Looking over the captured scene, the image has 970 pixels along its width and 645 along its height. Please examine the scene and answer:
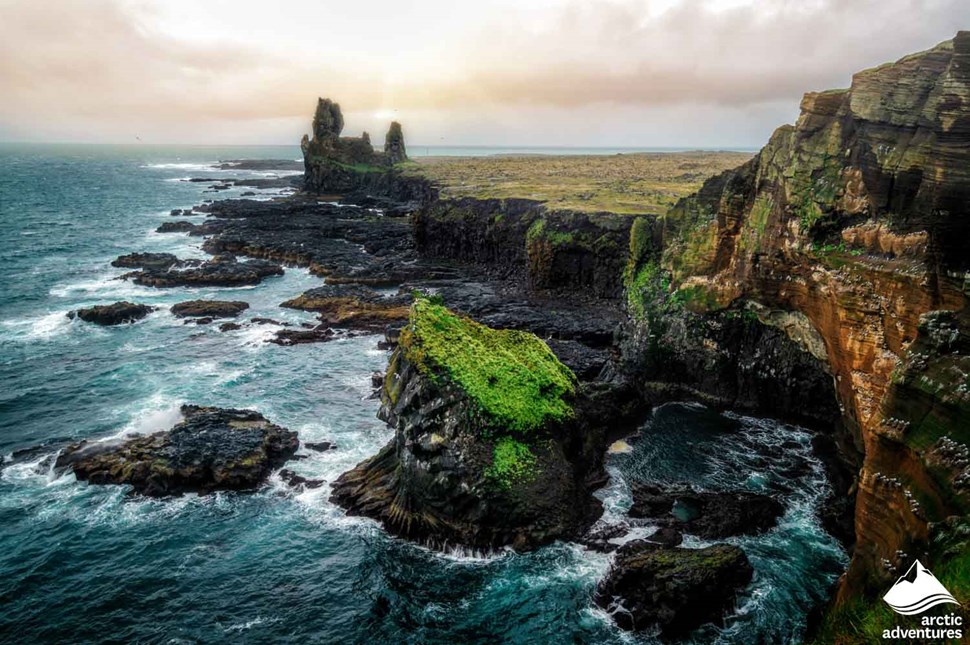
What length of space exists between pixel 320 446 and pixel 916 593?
1240 inches

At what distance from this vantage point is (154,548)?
2916cm

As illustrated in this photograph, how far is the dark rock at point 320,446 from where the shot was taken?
38.1 m

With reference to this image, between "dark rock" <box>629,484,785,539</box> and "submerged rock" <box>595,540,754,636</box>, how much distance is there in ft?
10.8

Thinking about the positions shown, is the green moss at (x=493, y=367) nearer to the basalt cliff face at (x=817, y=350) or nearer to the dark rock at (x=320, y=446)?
the basalt cliff face at (x=817, y=350)

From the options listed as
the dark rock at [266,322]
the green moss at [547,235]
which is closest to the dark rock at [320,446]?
the dark rock at [266,322]

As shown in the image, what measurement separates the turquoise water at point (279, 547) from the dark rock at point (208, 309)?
37.7 feet

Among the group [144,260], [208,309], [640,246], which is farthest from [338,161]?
[640,246]

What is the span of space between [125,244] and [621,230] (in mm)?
84401

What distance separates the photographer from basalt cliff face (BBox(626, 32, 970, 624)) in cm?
1802

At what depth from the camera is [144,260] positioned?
281ft

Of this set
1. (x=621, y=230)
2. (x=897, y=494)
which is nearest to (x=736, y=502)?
(x=897, y=494)

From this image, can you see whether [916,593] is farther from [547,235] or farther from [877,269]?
[547,235]

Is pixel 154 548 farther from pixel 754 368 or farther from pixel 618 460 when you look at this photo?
pixel 754 368

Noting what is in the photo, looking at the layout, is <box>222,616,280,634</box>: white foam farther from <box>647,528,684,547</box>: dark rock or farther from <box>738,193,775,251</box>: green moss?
<box>738,193,775,251</box>: green moss
